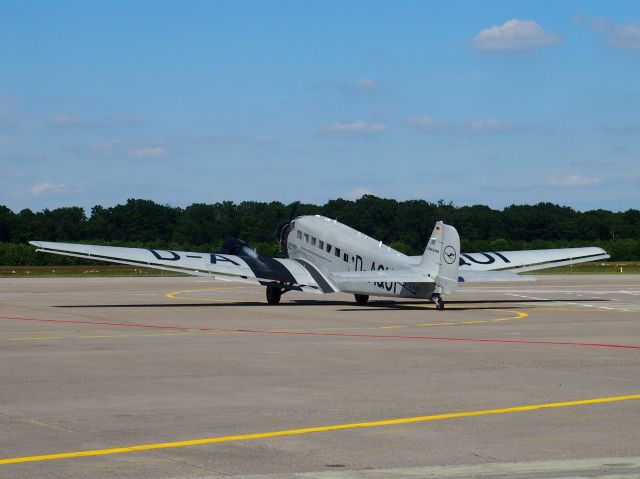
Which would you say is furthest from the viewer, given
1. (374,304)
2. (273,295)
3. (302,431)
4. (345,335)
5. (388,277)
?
(273,295)

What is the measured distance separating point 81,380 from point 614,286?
49909mm

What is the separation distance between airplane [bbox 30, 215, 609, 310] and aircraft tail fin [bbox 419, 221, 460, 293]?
0.12 ft

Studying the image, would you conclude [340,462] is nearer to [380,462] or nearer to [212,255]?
[380,462]

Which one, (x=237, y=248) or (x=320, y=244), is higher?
(x=320, y=244)

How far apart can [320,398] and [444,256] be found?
24367mm

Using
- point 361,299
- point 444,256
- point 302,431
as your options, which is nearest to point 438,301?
point 444,256

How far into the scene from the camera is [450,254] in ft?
134

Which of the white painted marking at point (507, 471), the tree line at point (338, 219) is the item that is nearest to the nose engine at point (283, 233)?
the white painted marking at point (507, 471)

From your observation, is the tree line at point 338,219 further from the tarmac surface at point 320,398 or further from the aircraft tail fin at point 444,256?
the tarmac surface at point 320,398

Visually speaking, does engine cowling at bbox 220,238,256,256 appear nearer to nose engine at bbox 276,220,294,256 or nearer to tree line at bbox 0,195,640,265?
nose engine at bbox 276,220,294,256

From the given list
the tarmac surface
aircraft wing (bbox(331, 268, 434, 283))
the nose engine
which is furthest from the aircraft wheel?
the tarmac surface

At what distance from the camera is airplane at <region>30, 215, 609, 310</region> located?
1624 inches

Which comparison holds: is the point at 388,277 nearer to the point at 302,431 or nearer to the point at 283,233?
the point at 283,233

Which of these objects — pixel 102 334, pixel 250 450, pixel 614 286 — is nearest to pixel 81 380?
pixel 250 450
